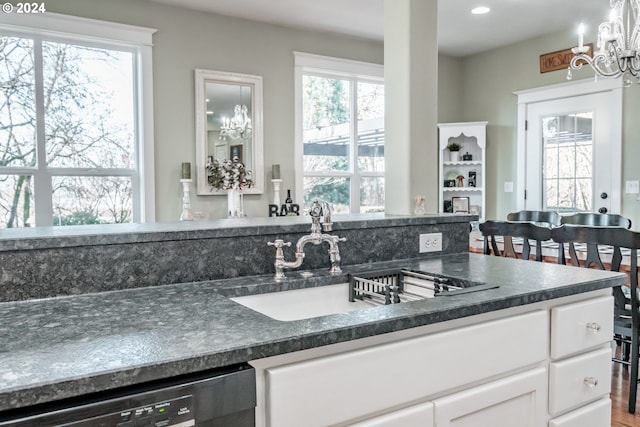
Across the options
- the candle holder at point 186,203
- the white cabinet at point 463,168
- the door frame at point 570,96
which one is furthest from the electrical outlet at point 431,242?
the white cabinet at point 463,168

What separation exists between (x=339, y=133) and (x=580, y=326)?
12.9 feet

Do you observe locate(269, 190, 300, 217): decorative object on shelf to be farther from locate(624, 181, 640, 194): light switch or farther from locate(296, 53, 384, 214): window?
locate(624, 181, 640, 194): light switch

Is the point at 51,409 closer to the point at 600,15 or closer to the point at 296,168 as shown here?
the point at 296,168

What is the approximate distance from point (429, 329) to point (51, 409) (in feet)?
2.82

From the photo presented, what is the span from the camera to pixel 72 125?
12.8 ft

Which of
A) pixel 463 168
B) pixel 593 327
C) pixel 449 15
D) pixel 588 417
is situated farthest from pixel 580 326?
pixel 463 168

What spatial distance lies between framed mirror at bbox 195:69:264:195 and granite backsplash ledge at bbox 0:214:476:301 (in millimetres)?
2684

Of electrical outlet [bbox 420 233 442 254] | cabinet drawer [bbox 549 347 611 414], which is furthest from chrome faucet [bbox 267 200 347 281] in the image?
cabinet drawer [bbox 549 347 611 414]

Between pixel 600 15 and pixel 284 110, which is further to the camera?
pixel 284 110

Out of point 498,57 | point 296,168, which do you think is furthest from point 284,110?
point 498,57

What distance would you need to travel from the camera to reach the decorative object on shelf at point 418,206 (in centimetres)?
232

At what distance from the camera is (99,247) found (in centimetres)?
142

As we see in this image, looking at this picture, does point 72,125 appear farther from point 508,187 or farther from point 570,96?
point 570,96

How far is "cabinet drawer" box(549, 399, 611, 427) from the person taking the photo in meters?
1.52
